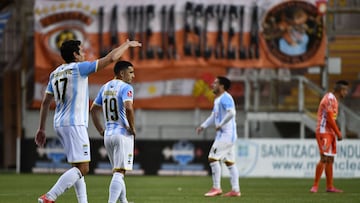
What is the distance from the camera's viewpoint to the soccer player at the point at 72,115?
41.2 feet

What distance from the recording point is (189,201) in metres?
16.6

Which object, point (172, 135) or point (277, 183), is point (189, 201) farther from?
point (172, 135)

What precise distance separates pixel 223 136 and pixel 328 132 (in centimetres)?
224

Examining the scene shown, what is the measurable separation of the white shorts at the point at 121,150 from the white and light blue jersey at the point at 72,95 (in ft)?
3.84

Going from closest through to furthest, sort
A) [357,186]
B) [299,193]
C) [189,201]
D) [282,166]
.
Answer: [189,201] < [299,193] < [357,186] < [282,166]

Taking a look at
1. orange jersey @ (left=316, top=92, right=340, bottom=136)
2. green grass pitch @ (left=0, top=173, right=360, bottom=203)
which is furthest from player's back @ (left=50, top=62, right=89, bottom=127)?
orange jersey @ (left=316, top=92, right=340, bottom=136)

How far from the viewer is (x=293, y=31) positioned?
108 ft

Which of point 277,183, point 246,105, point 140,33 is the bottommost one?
point 277,183

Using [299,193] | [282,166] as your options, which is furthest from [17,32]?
[299,193]

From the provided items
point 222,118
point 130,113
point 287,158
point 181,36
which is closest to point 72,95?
point 130,113

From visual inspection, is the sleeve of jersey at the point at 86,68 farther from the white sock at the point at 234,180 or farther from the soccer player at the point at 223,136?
the white sock at the point at 234,180

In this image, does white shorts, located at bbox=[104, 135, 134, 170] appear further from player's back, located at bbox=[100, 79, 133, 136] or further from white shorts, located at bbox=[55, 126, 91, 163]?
white shorts, located at bbox=[55, 126, 91, 163]

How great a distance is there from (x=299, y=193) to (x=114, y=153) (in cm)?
633

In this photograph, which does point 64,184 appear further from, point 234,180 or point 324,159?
point 324,159
